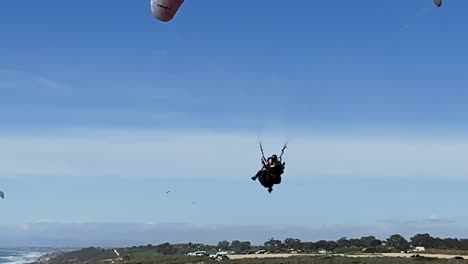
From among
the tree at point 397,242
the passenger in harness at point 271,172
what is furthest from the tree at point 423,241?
the passenger in harness at point 271,172

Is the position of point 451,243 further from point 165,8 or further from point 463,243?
point 165,8

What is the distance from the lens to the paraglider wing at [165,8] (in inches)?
703

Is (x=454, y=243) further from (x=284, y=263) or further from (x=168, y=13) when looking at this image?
(x=168, y=13)

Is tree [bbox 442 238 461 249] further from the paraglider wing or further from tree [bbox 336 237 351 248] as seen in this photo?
the paraglider wing

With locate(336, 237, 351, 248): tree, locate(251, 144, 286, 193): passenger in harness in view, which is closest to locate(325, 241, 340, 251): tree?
locate(336, 237, 351, 248): tree

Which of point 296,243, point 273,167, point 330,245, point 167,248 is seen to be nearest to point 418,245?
point 330,245

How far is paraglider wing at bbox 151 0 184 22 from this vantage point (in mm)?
17859

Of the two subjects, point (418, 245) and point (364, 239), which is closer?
point (418, 245)

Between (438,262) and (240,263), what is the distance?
21001 mm

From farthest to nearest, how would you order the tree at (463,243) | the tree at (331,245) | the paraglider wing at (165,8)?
the tree at (331,245), the tree at (463,243), the paraglider wing at (165,8)

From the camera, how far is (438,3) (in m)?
14.3

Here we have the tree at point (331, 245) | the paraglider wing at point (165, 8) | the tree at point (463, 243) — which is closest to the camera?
the paraglider wing at point (165, 8)

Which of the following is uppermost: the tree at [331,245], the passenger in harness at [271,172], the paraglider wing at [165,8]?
the tree at [331,245]

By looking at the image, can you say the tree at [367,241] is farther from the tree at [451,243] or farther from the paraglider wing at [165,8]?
the paraglider wing at [165,8]
